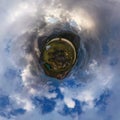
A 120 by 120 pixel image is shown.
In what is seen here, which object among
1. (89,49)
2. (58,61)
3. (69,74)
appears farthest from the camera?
(89,49)

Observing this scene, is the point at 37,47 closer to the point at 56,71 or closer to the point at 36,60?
the point at 36,60

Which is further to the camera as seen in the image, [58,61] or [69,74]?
[69,74]

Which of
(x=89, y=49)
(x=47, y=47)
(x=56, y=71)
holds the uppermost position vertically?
(x=89, y=49)

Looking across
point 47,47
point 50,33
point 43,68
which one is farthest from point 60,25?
point 43,68

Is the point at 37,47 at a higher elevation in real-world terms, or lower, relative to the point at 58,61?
higher

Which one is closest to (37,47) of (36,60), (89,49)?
(36,60)

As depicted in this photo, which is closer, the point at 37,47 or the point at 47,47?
the point at 47,47

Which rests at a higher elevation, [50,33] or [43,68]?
[50,33]

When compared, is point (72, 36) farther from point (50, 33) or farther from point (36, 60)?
point (36, 60)

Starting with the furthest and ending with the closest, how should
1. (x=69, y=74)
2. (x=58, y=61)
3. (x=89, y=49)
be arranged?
1. (x=89, y=49)
2. (x=69, y=74)
3. (x=58, y=61)
